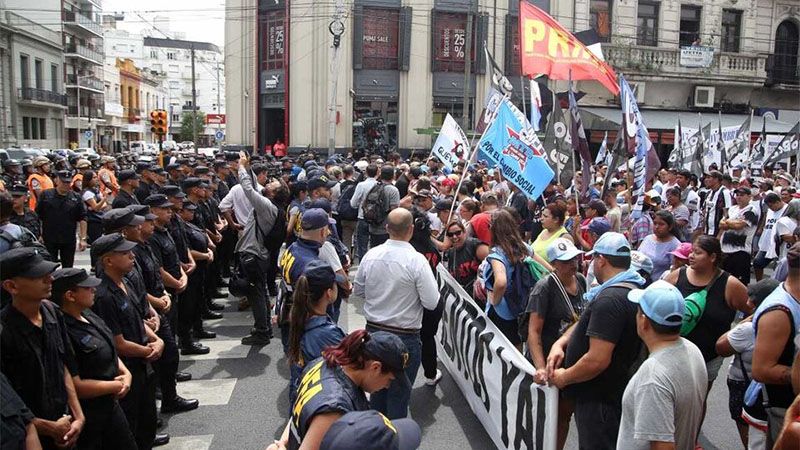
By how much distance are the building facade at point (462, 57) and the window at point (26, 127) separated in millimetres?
23151

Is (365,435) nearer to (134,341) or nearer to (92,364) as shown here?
(92,364)

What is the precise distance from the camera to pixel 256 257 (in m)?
7.68

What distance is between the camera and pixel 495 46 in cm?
2970

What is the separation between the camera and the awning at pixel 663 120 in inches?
1074

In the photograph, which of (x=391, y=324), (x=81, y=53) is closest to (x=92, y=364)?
(x=391, y=324)

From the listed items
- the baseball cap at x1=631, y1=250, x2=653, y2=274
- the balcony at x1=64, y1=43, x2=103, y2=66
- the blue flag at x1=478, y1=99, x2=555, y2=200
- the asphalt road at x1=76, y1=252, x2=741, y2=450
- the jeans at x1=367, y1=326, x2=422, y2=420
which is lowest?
the asphalt road at x1=76, y1=252, x2=741, y2=450

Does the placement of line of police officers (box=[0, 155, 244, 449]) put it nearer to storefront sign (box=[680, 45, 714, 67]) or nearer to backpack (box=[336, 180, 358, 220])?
backpack (box=[336, 180, 358, 220])

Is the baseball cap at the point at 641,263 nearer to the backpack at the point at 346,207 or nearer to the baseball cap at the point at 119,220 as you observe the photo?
the baseball cap at the point at 119,220

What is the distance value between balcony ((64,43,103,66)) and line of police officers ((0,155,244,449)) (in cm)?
5939

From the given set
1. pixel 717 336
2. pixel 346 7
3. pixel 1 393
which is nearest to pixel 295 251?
pixel 1 393

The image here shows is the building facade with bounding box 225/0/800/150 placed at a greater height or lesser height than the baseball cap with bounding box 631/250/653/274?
greater

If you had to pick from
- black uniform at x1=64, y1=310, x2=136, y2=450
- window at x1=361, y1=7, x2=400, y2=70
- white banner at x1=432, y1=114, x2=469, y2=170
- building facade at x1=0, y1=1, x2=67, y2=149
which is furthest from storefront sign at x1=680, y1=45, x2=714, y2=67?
building facade at x1=0, y1=1, x2=67, y2=149

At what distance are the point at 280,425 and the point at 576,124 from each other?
5.68m

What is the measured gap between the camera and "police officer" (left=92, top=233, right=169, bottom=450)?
439cm
